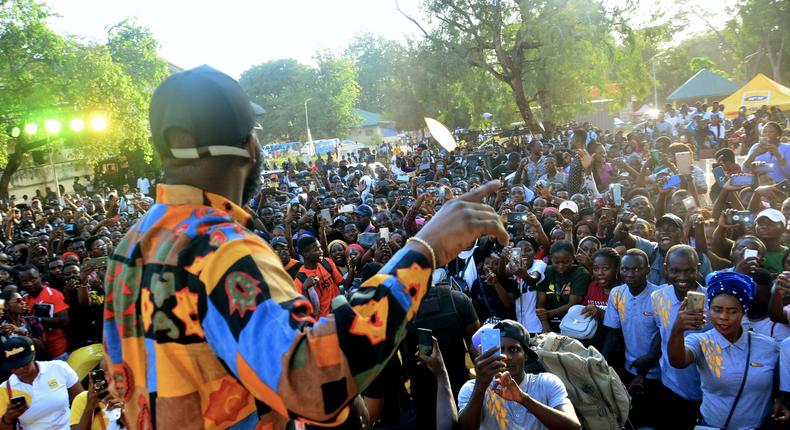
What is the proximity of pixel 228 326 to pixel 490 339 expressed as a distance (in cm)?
195

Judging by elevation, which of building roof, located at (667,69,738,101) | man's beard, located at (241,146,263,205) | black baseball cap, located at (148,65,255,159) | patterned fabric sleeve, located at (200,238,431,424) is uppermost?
building roof, located at (667,69,738,101)

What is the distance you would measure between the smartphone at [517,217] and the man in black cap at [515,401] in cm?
338

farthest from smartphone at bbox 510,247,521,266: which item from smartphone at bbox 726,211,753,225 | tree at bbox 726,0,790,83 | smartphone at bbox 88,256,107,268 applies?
tree at bbox 726,0,790,83

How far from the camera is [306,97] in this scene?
186 feet

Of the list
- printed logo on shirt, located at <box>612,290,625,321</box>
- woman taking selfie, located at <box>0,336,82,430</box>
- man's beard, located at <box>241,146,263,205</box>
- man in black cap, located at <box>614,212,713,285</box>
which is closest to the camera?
man's beard, located at <box>241,146,263,205</box>

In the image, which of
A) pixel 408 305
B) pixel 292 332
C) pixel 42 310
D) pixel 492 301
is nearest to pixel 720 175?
pixel 492 301

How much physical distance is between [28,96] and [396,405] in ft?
62.1

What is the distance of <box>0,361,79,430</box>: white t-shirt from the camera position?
4.60m

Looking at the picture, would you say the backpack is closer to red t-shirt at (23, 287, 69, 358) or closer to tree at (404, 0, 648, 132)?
red t-shirt at (23, 287, 69, 358)

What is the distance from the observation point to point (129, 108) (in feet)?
71.1

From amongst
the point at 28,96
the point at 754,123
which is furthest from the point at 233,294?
the point at 28,96

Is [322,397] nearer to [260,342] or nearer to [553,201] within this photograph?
[260,342]

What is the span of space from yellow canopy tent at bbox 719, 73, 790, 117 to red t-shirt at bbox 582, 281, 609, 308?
2251cm

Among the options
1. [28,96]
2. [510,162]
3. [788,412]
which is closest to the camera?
[788,412]
